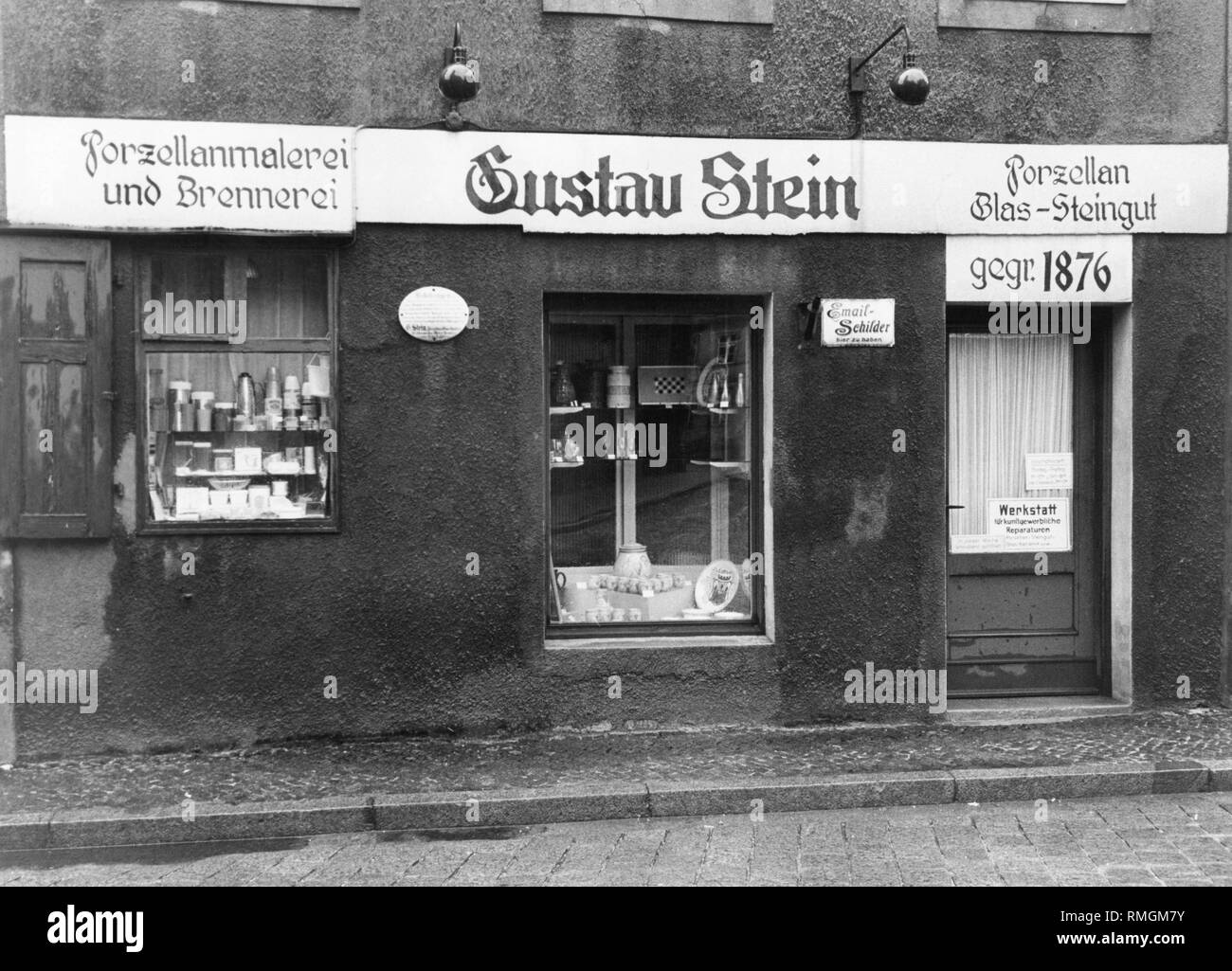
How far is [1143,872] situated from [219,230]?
20.2ft

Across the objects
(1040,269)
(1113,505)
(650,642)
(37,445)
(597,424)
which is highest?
(1040,269)

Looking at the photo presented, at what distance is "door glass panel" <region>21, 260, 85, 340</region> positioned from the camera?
7.80m

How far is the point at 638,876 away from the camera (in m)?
6.06

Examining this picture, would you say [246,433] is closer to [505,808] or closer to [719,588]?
[505,808]

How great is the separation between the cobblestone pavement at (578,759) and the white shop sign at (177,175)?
3.20m

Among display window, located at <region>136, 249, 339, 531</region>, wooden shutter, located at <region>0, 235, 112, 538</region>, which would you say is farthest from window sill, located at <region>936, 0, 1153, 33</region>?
wooden shutter, located at <region>0, 235, 112, 538</region>

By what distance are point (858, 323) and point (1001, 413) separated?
136 centimetres

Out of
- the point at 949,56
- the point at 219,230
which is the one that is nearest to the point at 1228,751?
the point at 949,56

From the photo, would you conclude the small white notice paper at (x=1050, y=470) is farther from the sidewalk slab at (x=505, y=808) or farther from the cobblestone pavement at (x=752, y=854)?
the sidewalk slab at (x=505, y=808)

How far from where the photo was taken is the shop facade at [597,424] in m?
7.91

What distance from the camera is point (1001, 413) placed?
9.06 meters

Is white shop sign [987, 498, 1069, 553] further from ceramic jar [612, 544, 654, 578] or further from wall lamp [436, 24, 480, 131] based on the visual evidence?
wall lamp [436, 24, 480, 131]

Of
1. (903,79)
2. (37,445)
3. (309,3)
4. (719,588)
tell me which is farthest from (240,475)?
(903,79)

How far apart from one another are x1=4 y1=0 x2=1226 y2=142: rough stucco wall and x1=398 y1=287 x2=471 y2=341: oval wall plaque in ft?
3.54
